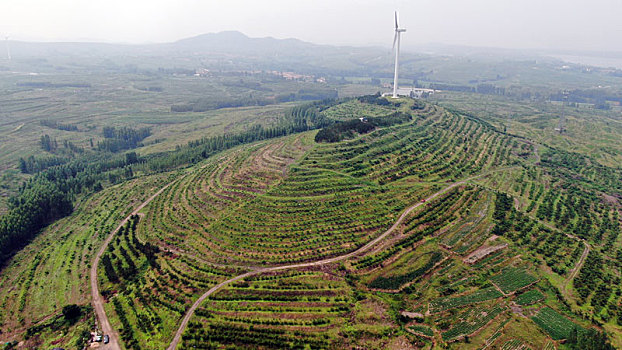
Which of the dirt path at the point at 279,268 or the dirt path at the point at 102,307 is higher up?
the dirt path at the point at 279,268

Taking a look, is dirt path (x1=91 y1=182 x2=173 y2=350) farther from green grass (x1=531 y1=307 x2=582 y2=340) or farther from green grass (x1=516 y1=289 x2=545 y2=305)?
green grass (x1=516 y1=289 x2=545 y2=305)

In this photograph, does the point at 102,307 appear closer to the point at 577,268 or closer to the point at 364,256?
the point at 364,256

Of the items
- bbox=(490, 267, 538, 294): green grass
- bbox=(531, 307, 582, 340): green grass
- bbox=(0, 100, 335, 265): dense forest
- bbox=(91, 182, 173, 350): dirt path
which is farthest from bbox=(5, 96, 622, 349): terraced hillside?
bbox=(0, 100, 335, 265): dense forest

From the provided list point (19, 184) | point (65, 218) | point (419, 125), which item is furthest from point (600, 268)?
point (19, 184)

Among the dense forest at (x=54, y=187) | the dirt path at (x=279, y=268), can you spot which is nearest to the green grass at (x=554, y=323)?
the dirt path at (x=279, y=268)

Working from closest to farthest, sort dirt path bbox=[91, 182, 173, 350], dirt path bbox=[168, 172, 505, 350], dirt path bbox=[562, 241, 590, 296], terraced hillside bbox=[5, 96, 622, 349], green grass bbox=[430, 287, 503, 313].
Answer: terraced hillside bbox=[5, 96, 622, 349], dirt path bbox=[91, 182, 173, 350], dirt path bbox=[168, 172, 505, 350], green grass bbox=[430, 287, 503, 313], dirt path bbox=[562, 241, 590, 296]

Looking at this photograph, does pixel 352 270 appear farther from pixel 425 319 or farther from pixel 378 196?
pixel 378 196

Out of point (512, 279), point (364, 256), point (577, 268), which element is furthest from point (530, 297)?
point (364, 256)

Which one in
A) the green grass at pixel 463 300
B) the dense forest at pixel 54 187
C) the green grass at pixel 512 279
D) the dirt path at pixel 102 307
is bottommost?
the dirt path at pixel 102 307

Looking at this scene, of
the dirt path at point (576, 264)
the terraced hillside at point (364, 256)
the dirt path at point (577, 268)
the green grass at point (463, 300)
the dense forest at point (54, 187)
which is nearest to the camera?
the terraced hillside at point (364, 256)

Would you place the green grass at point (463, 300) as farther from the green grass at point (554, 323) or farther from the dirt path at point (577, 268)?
the dirt path at point (577, 268)

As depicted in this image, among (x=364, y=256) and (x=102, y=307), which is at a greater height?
(x=364, y=256)
